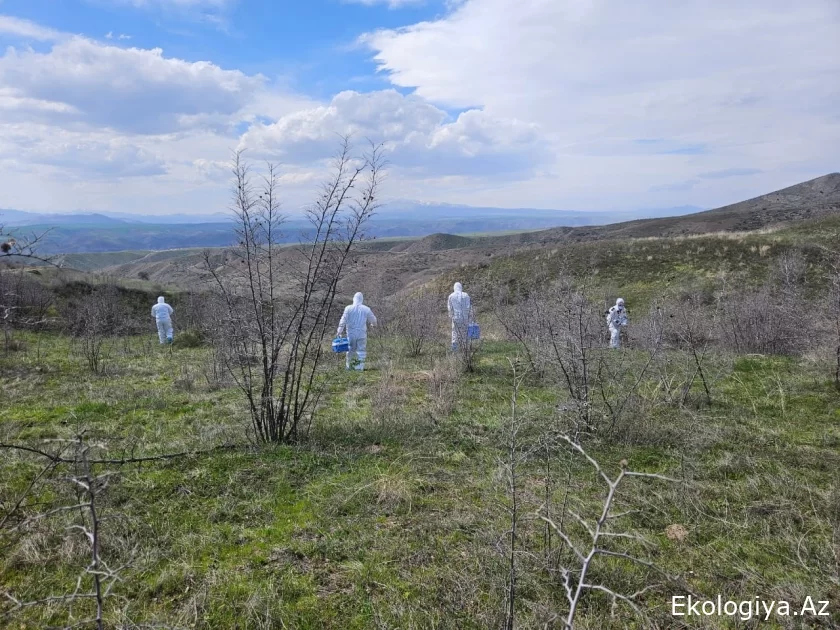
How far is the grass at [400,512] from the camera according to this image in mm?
2961

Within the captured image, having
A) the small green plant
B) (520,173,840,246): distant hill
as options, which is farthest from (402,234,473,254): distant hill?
the small green plant

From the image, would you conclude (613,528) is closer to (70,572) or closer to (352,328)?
(70,572)

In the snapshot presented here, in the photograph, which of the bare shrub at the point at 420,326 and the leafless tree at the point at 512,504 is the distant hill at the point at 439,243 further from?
the leafless tree at the point at 512,504

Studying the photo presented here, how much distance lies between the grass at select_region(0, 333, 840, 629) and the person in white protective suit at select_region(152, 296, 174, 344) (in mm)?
8723

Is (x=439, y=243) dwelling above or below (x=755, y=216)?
below

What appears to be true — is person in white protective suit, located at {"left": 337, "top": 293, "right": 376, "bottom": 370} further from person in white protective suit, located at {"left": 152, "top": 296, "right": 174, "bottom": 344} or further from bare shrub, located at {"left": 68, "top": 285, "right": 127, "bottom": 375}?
person in white protective suit, located at {"left": 152, "top": 296, "right": 174, "bottom": 344}

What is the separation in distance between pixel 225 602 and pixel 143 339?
54.0ft

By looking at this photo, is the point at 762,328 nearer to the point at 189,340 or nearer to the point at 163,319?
the point at 189,340

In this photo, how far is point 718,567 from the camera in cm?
327

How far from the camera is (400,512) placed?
13.3 feet

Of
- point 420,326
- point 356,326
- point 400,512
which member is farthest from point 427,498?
point 420,326

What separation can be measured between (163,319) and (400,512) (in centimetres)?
1427

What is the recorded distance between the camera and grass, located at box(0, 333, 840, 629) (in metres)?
2.96

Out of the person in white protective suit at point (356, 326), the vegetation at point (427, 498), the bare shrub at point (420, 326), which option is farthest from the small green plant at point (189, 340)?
the person in white protective suit at point (356, 326)
